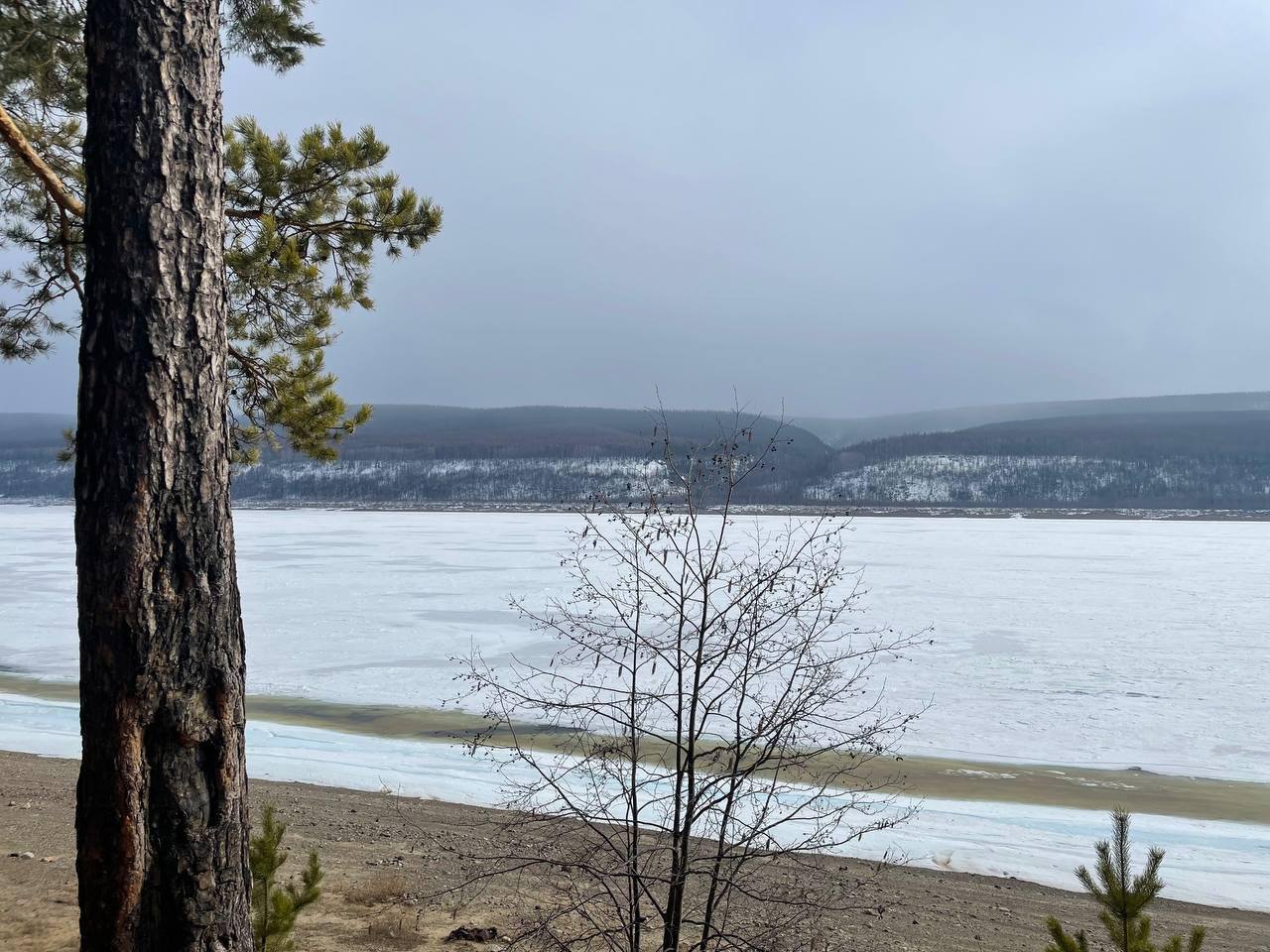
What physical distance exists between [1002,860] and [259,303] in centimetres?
613

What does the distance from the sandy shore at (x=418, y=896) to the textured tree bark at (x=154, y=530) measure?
90.5 inches

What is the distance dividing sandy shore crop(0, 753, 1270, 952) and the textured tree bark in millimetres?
2299

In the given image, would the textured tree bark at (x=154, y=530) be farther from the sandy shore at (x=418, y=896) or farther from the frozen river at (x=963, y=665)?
the frozen river at (x=963, y=665)

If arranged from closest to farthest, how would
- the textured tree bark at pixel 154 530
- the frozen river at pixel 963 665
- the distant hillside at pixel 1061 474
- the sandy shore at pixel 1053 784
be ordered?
the textured tree bark at pixel 154 530 < the frozen river at pixel 963 665 < the sandy shore at pixel 1053 784 < the distant hillside at pixel 1061 474

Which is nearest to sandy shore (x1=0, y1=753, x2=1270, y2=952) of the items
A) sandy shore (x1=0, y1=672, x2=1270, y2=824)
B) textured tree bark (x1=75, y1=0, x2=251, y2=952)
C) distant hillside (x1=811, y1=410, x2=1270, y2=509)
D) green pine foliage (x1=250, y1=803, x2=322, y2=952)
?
green pine foliage (x1=250, y1=803, x2=322, y2=952)

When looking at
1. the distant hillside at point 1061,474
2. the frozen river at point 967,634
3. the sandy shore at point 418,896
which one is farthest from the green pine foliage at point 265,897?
the distant hillside at point 1061,474

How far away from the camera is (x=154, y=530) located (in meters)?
2.45

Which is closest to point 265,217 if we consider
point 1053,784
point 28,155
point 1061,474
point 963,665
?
point 28,155

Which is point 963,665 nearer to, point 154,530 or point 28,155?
point 28,155

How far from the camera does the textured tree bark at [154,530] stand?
2.39 meters

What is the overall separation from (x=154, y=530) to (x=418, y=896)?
3.23 m

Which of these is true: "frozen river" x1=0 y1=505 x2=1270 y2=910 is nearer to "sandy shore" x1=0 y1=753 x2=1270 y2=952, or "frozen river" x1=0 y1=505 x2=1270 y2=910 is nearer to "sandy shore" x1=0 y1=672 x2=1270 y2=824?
"sandy shore" x1=0 y1=672 x2=1270 y2=824

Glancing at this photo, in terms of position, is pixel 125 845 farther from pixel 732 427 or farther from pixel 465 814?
pixel 465 814

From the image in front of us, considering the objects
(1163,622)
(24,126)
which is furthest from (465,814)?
(1163,622)
